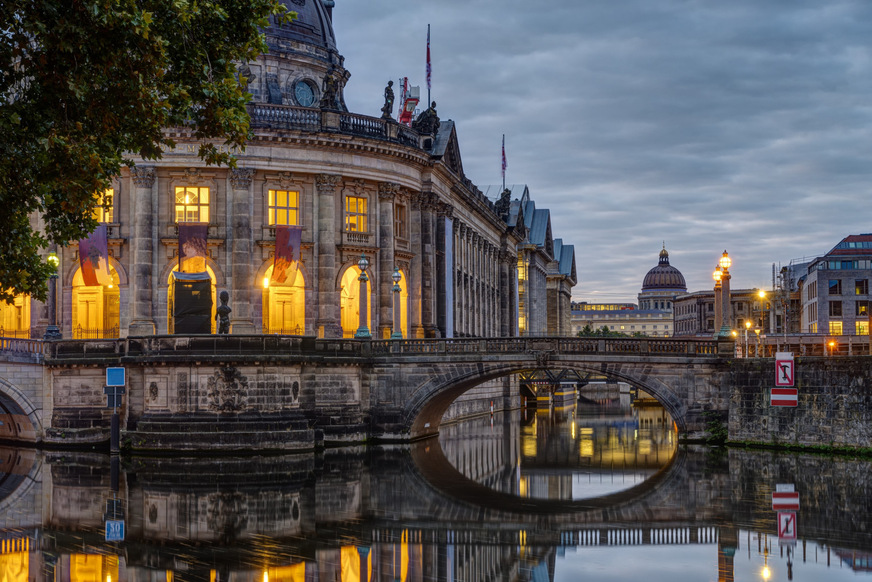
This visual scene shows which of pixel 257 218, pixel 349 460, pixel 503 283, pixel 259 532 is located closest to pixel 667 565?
pixel 259 532

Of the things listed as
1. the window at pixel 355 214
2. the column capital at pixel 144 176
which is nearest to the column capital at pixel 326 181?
the window at pixel 355 214

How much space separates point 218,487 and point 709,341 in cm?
2483

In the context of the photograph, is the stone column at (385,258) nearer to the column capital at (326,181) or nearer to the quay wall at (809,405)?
the column capital at (326,181)

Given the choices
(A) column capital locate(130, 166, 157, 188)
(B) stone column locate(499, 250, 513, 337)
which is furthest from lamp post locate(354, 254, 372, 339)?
(B) stone column locate(499, 250, 513, 337)

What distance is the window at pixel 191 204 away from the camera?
59688 millimetres

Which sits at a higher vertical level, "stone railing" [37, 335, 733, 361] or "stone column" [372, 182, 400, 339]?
"stone column" [372, 182, 400, 339]

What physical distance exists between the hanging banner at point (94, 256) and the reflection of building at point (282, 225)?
0.85m

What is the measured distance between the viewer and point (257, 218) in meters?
60.6

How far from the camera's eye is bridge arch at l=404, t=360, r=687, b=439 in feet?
165

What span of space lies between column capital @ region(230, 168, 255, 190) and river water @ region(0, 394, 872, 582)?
17609mm

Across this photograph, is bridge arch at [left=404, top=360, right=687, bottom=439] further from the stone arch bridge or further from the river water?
the river water

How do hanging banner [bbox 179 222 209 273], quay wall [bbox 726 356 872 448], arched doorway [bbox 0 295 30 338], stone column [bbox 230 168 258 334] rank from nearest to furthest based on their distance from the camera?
quay wall [bbox 726 356 872 448], hanging banner [bbox 179 222 209 273], stone column [bbox 230 168 258 334], arched doorway [bbox 0 295 30 338]

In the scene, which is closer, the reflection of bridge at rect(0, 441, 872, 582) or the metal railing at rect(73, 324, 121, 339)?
the reflection of bridge at rect(0, 441, 872, 582)

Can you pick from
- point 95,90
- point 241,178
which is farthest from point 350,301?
point 95,90
